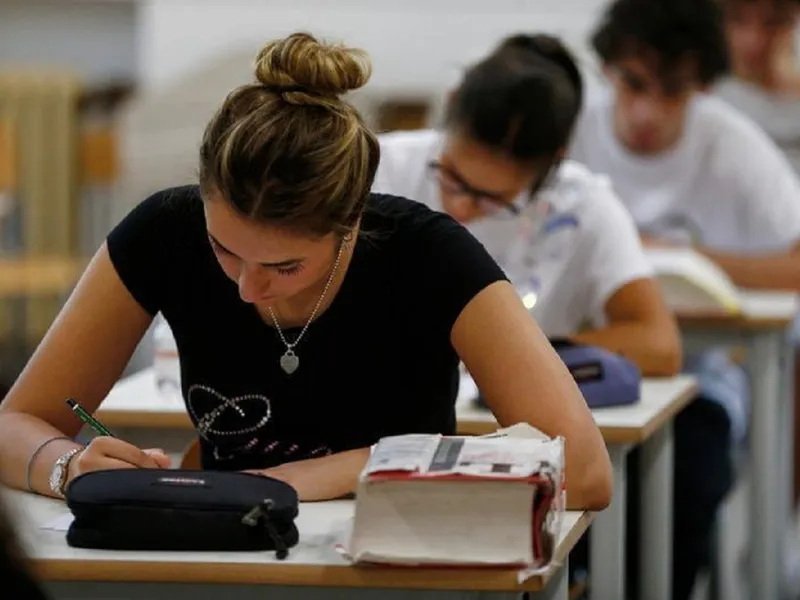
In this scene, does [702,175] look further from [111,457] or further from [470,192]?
[111,457]

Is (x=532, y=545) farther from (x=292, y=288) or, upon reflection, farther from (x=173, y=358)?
(x=173, y=358)

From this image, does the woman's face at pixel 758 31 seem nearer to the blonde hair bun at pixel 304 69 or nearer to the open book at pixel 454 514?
the blonde hair bun at pixel 304 69

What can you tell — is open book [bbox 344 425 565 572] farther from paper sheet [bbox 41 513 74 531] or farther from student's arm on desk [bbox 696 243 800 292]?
student's arm on desk [bbox 696 243 800 292]

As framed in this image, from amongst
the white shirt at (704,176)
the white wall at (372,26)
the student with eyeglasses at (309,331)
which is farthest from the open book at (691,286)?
the white wall at (372,26)

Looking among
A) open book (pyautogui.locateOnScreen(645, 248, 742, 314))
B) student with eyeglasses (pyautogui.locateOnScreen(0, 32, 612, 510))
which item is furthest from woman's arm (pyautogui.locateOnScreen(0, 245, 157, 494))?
open book (pyautogui.locateOnScreen(645, 248, 742, 314))

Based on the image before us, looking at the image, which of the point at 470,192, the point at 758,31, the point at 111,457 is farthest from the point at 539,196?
the point at 758,31

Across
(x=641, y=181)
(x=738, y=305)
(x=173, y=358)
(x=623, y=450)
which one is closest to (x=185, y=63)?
(x=641, y=181)

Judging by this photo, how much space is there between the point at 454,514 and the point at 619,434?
82cm

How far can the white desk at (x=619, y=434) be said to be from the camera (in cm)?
239

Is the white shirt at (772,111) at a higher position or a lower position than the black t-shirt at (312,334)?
lower

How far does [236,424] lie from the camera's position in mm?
2092

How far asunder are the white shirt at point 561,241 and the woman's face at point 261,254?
3.50 feet

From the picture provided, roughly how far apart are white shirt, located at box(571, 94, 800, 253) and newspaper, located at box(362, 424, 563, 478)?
2309 millimetres

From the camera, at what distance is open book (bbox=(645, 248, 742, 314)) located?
10.9 feet
